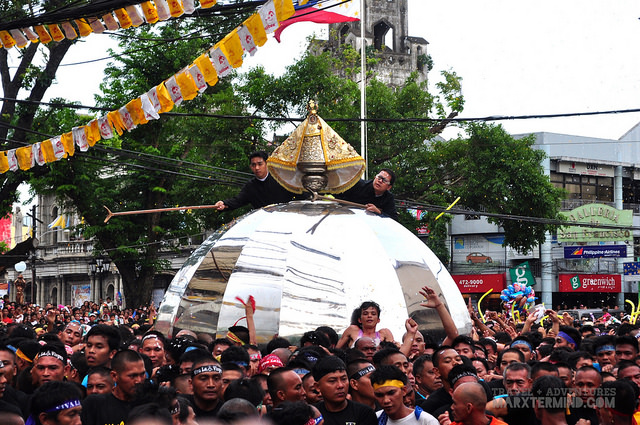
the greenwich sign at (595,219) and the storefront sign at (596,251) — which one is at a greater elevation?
the greenwich sign at (595,219)

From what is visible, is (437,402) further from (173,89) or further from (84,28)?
(84,28)

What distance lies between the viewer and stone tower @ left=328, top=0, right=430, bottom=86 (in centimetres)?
6306

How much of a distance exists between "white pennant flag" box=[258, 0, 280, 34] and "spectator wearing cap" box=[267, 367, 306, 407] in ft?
19.7

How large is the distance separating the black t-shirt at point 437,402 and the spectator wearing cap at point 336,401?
25.1 inches

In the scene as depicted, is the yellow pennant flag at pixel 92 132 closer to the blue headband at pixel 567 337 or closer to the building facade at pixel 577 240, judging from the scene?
the blue headband at pixel 567 337

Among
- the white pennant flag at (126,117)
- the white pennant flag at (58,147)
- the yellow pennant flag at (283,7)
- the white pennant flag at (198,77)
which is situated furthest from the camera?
the white pennant flag at (58,147)

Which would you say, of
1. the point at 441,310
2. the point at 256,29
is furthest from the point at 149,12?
the point at 441,310

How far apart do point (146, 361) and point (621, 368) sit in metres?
4.36

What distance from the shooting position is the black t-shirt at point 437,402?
6.97 metres

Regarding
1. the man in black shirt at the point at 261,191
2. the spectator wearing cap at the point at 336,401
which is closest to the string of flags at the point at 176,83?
the man in black shirt at the point at 261,191

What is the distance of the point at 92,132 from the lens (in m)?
14.4

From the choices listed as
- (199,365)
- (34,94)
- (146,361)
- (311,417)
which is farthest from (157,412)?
(34,94)

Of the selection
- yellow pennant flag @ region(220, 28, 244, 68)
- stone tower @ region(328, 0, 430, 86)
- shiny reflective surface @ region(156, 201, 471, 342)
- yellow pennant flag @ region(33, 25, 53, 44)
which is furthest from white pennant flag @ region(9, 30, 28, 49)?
stone tower @ region(328, 0, 430, 86)

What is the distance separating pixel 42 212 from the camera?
59.5m
